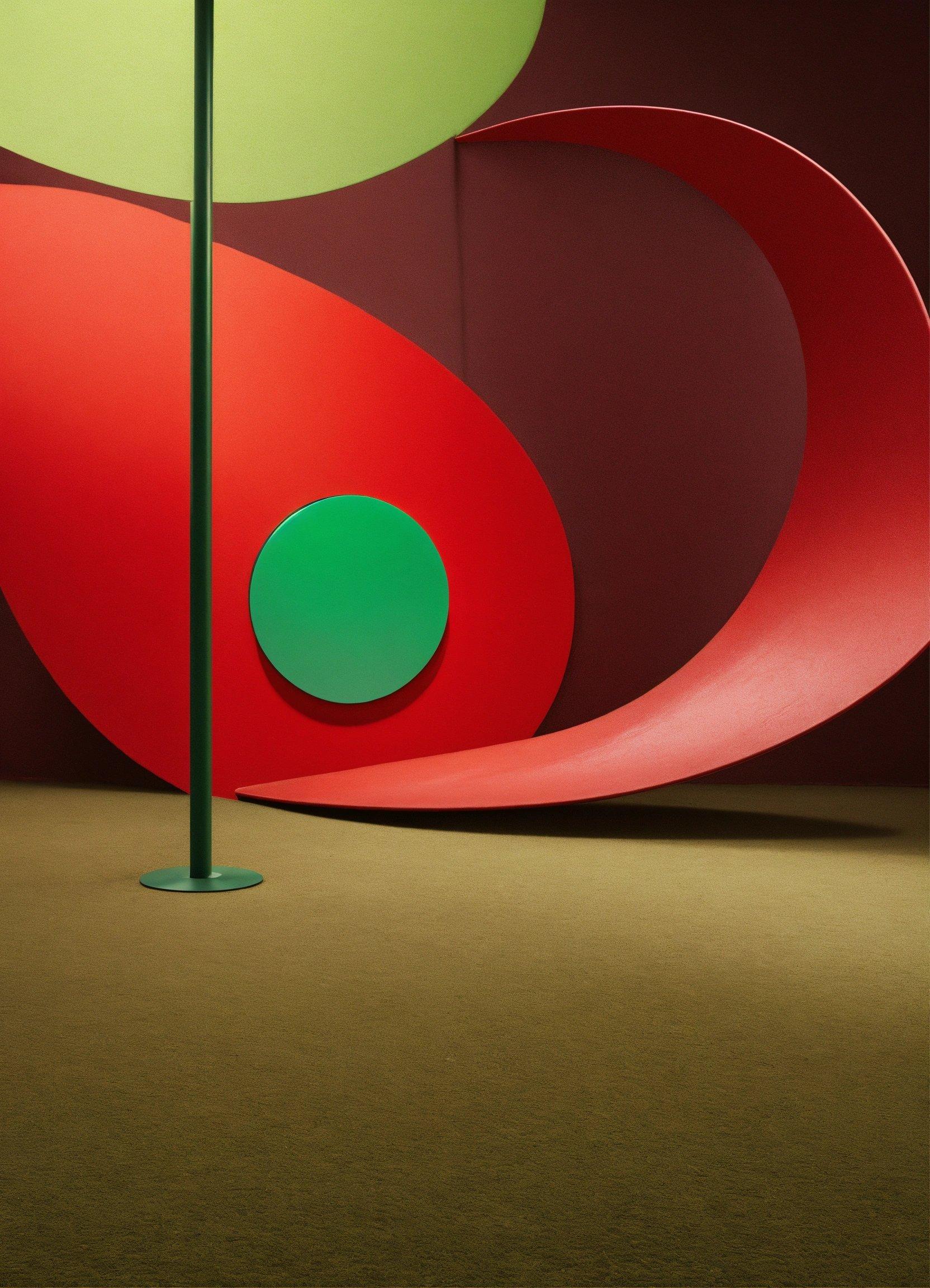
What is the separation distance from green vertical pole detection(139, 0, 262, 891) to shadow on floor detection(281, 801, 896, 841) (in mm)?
929

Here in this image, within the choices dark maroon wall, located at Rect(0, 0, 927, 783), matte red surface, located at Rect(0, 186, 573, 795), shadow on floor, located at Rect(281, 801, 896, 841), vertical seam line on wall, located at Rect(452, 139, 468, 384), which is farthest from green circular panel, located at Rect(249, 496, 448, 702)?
vertical seam line on wall, located at Rect(452, 139, 468, 384)

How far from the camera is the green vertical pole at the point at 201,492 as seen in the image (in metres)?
2.72

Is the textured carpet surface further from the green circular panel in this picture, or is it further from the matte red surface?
the green circular panel

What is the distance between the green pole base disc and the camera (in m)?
2.72

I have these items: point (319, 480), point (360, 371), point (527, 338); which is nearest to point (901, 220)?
point (527, 338)

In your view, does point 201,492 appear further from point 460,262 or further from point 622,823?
point 460,262

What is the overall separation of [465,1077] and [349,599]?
300 centimetres

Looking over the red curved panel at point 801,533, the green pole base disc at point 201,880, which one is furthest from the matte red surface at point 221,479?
the green pole base disc at point 201,880

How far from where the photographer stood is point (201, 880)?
2.79m

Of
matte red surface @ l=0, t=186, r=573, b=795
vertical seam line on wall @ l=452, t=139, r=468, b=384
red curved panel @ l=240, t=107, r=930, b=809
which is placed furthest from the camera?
vertical seam line on wall @ l=452, t=139, r=468, b=384

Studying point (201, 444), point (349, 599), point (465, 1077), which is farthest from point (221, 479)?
point (465, 1077)

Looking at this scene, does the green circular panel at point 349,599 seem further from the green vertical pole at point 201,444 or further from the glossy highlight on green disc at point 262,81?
the glossy highlight on green disc at point 262,81

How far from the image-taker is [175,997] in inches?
75.7

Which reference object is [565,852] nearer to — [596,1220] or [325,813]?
[325,813]
